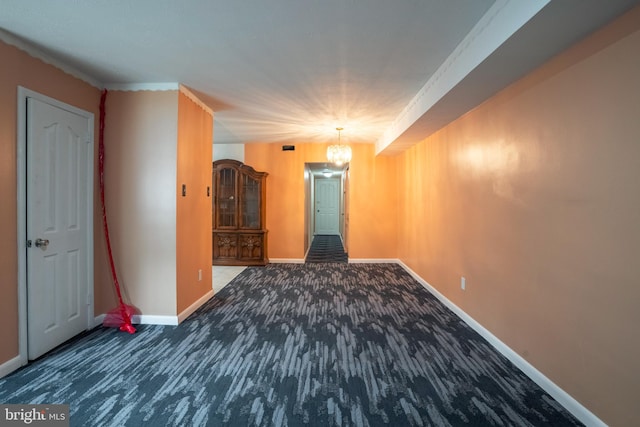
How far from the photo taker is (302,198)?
6.05m

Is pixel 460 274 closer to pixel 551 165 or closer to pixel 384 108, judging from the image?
pixel 551 165

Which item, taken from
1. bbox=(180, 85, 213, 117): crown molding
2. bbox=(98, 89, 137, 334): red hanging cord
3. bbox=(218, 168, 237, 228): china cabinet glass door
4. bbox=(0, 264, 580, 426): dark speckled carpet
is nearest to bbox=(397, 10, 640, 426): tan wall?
bbox=(0, 264, 580, 426): dark speckled carpet

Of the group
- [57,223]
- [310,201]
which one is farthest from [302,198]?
[57,223]

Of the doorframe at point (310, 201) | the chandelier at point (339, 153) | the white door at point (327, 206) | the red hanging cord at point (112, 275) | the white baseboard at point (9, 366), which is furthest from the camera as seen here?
the white door at point (327, 206)

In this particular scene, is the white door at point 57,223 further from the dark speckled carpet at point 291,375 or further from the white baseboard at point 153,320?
the white baseboard at point 153,320

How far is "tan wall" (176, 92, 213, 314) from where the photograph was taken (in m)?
3.08

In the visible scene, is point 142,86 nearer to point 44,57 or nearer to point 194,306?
point 44,57

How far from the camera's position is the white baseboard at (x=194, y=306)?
3.09 m

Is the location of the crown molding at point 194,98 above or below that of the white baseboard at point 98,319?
above

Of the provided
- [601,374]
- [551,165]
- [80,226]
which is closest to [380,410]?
[601,374]

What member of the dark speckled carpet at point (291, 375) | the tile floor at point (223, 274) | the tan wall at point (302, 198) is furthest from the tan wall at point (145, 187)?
the tan wall at point (302, 198)

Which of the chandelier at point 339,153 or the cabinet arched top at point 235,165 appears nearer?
the chandelier at point 339,153

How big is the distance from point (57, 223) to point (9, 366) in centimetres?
110

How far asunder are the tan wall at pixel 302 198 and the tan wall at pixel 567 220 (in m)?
2.92
